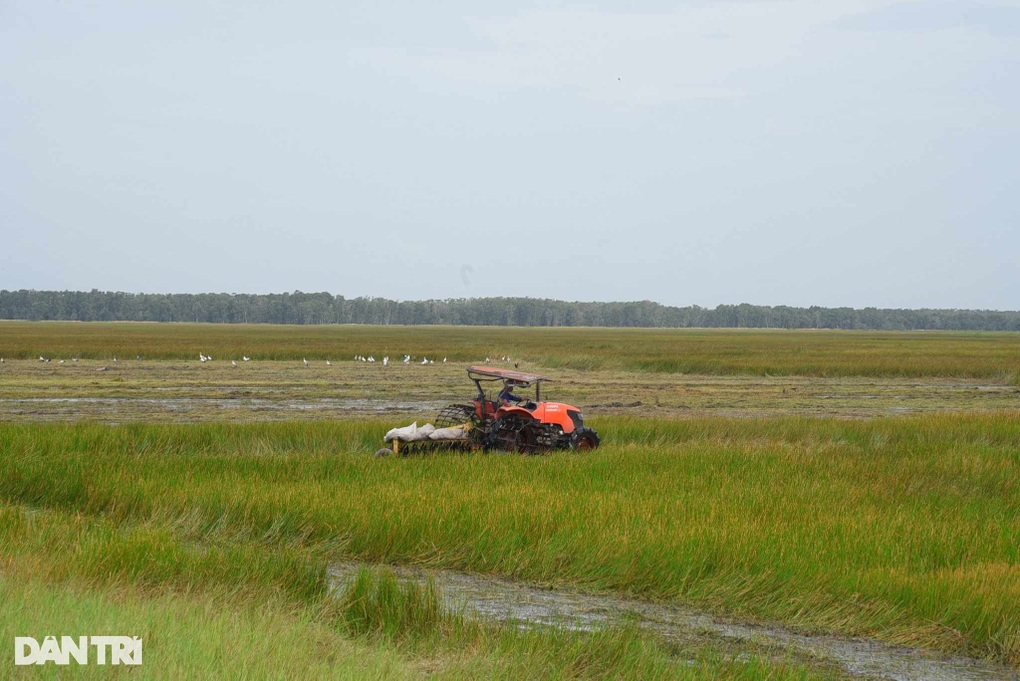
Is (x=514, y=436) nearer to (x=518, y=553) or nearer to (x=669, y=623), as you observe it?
(x=518, y=553)

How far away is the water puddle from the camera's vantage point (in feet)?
24.4

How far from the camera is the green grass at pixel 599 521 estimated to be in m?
8.30

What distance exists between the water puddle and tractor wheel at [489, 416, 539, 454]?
22.0 ft

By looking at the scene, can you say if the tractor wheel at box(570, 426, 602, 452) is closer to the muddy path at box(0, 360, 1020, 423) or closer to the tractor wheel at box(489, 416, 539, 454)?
the tractor wheel at box(489, 416, 539, 454)

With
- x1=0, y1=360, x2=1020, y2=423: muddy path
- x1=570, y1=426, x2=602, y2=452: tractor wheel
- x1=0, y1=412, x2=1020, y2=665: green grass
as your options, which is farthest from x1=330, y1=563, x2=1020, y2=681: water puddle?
x1=0, y1=360, x2=1020, y2=423: muddy path

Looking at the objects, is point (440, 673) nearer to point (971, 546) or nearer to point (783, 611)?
point (783, 611)

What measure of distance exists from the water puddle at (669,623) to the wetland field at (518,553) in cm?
3

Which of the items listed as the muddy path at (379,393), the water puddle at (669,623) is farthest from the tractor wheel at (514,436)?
the muddy path at (379,393)

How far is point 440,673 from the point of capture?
6180 mm

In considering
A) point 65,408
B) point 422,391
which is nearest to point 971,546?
point 65,408

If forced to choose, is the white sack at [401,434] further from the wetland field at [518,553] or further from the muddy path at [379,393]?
the muddy path at [379,393]

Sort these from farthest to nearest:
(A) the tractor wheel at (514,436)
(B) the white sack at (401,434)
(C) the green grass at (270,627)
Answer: (A) the tractor wheel at (514,436) < (B) the white sack at (401,434) < (C) the green grass at (270,627)

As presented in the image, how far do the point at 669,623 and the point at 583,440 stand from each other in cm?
904

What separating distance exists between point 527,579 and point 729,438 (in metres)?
11.5
